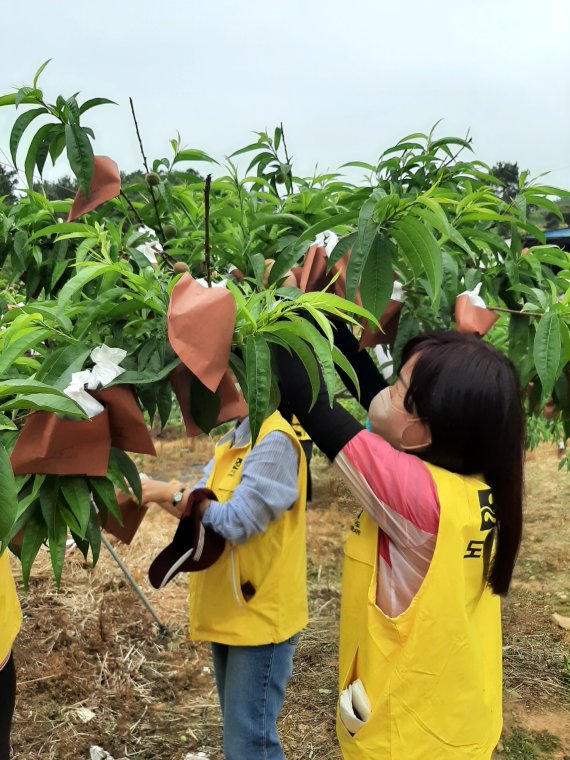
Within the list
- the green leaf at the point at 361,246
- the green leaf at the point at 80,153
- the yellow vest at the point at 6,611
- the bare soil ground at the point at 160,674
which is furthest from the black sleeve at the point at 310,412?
the bare soil ground at the point at 160,674

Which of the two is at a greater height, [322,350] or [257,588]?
[322,350]

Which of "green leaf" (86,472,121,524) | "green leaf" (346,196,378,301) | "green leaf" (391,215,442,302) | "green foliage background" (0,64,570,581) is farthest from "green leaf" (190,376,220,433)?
"green leaf" (391,215,442,302)

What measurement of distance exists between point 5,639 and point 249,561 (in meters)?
0.64

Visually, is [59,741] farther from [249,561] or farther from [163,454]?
[163,454]

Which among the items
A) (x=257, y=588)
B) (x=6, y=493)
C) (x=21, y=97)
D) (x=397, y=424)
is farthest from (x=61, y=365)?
(x=257, y=588)

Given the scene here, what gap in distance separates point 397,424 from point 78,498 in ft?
2.22

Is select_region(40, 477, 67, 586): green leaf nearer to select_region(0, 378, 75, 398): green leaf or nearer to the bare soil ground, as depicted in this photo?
select_region(0, 378, 75, 398): green leaf

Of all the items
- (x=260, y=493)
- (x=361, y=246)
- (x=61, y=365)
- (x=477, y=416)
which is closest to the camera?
(x=61, y=365)

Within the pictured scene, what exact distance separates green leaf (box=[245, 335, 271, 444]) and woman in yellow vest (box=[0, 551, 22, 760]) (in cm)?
107

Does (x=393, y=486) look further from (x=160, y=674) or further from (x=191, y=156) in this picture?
(x=160, y=674)

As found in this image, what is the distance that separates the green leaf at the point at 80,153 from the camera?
1.07 meters

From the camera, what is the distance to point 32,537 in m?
0.98

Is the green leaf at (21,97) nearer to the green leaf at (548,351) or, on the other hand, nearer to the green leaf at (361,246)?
the green leaf at (361,246)

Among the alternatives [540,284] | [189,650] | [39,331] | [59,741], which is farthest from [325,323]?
[189,650]
